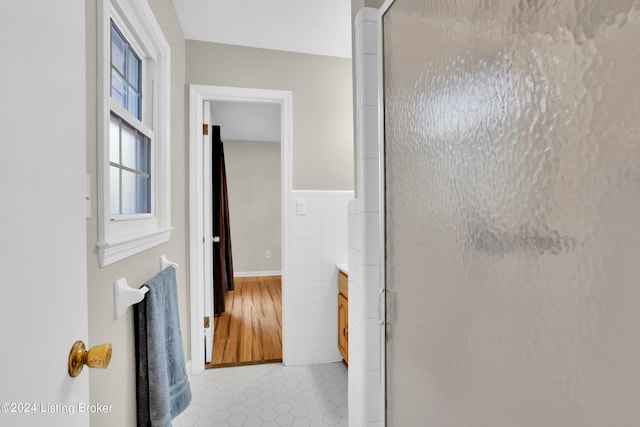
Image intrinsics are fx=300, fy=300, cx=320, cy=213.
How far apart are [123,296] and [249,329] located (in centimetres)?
207

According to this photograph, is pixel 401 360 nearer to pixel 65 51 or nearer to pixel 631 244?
pixel 631 244

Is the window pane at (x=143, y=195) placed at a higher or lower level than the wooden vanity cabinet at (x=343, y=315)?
higher

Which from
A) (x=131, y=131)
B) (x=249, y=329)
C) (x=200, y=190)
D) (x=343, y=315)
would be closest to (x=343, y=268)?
(x=343, y=315)

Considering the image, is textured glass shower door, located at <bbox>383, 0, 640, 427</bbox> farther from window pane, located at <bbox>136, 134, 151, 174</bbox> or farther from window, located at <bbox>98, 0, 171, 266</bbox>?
window pane, located at <bbox>136, 134, 151, 174</bbox>

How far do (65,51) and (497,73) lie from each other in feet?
2.59

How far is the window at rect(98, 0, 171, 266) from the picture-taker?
0.97m

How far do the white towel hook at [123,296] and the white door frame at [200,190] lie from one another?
106cm

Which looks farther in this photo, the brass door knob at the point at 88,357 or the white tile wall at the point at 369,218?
the white tile wall at the point at 369,218

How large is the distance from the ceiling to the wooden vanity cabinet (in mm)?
1708

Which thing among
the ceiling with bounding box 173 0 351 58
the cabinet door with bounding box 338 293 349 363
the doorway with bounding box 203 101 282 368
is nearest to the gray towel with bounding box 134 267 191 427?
the doorway with bounding box 203 101 282 368

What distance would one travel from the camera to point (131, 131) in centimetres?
136

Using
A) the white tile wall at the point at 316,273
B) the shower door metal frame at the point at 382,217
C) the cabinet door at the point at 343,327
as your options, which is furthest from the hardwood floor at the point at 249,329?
the shower door metal frame at the point at 382,217

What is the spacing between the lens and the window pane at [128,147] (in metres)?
1.29

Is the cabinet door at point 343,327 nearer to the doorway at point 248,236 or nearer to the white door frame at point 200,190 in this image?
the white door frame at point 200,190
